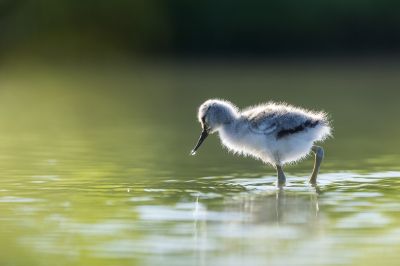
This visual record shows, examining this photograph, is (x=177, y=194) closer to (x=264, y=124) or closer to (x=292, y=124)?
(x=264, y=124)

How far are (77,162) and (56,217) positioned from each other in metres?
3.42

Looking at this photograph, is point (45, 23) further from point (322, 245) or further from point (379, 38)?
point (322, 245)

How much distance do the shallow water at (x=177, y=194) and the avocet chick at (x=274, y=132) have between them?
1.19 feet

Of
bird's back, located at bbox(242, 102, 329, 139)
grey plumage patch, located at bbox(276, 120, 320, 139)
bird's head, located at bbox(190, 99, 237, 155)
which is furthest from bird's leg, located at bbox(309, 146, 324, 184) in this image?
bird's head, located at bbox(190, 99, 237, 155)

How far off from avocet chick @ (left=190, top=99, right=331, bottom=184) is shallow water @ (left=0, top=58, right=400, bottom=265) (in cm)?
36

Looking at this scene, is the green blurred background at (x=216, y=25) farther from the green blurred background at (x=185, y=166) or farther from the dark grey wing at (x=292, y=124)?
the dark grey wing at (x=292, y=124)

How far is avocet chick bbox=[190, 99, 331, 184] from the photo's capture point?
8172 millimetres

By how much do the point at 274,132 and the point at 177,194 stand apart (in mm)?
1493

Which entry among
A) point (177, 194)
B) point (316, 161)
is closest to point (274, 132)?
point (316, 161)

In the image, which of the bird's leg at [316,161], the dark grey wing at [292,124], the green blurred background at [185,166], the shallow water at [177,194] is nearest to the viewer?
the shallow water at [177,194]

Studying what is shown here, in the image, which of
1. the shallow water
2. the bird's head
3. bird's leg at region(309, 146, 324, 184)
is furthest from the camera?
the bird's head

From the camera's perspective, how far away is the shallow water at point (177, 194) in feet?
17.3

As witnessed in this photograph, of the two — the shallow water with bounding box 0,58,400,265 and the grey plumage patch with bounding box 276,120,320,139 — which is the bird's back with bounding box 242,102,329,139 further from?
the shallow water with bounding box 0,58,400,265

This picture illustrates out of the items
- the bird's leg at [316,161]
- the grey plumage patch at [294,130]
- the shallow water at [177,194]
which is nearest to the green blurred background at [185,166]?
the shallow water at [177,194]
